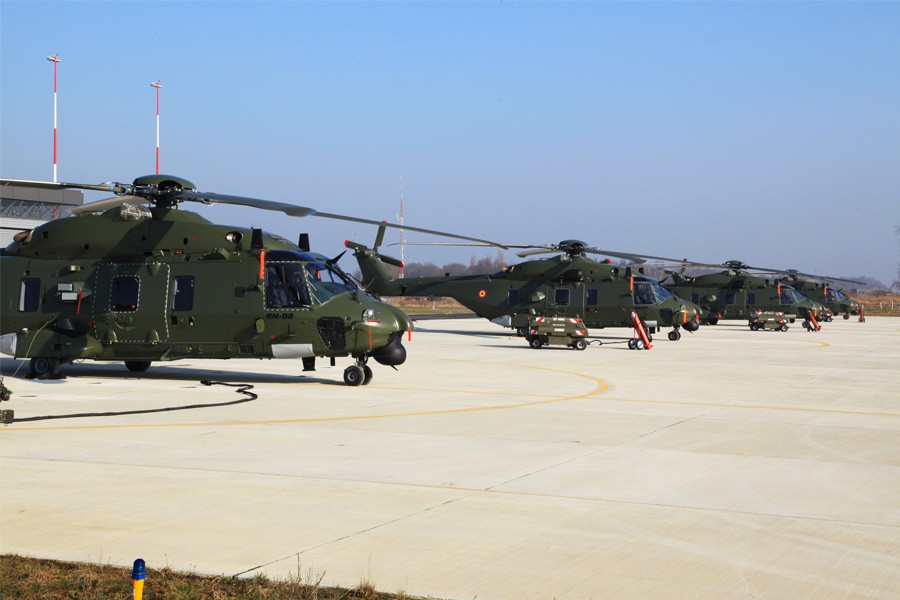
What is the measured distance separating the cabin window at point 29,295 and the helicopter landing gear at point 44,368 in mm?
1052

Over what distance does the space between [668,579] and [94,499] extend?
4793 millimetres

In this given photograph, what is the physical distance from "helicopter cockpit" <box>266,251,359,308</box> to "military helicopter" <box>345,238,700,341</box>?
48.7 feet

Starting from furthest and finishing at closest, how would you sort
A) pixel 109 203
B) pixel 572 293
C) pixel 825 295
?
pixel 825 295 → pixel 572 293 → pixel 109 203

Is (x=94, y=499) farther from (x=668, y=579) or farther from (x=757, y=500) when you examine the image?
(x=757, y=500)

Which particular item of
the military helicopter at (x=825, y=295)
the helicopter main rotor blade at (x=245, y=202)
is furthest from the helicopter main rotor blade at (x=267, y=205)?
the military helicopter at (x=825, y=295)

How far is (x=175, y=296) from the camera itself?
1864 cm

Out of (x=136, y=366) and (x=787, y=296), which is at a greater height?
(x=787, y=296)

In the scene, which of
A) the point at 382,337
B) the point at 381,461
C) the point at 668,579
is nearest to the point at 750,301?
the point at 382,337

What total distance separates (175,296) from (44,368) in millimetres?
3120

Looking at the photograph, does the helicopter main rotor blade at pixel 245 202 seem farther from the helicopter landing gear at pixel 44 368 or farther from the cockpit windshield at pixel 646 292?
the cockpit windshield at pixel 646 292

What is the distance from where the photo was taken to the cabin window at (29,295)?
19.3 m

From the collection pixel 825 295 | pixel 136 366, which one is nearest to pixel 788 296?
pixel 825 295

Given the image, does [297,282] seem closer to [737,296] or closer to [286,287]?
[286,287]

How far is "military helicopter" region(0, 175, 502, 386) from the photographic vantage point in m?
18.2
